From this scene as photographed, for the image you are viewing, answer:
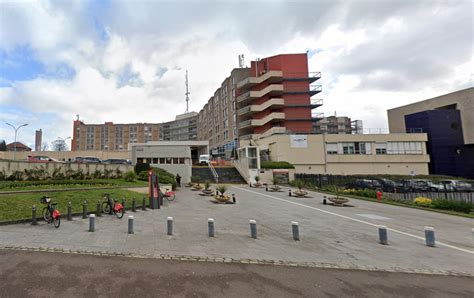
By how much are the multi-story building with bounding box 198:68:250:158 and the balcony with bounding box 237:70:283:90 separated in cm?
408

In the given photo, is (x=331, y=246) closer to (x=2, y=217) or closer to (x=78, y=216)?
(x=78, y=216)

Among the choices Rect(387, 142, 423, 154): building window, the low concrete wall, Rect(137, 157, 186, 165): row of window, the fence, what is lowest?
the fence

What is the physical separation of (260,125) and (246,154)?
1710 centimetres

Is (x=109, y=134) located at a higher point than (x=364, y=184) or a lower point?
higher

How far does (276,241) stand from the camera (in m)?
8.33

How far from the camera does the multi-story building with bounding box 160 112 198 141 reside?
101875 mm

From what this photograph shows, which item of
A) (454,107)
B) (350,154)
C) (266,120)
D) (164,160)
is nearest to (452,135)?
(454,107)

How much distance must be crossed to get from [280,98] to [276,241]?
46.4m

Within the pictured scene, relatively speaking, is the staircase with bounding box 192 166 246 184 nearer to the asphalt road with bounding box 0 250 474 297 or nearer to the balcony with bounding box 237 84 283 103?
the balcony with bounding box 237 84 283 103

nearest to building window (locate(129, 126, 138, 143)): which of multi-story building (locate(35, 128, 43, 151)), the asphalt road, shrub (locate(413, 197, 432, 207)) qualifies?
multi-story building (locate(35, 128, 43, 151))

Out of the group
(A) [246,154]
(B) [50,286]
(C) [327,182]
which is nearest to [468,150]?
(C) [327,182]

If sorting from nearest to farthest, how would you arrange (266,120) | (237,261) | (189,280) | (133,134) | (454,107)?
1. (189,280)
2. (237,261)
3. (454,107)
4. (266,120)
5. (133,134)

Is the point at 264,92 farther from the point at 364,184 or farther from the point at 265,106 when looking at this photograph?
the point at 364,184

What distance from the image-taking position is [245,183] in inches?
1412
